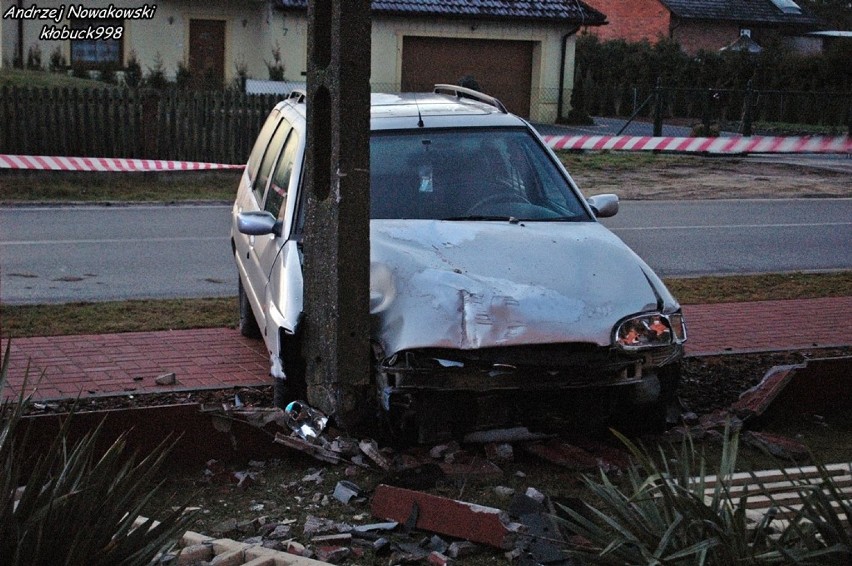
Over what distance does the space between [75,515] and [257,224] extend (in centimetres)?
357

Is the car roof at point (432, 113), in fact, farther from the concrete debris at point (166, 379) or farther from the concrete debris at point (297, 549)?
the concrete debris at point (297, 549)

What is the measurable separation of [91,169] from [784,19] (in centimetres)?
4217

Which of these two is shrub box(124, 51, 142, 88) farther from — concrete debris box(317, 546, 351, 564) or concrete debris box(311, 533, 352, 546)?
concrete debris box(317, 546, 351, 564)

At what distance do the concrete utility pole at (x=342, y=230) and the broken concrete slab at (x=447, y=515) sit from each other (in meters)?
0.87

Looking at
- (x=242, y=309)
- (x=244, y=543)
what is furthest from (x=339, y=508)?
(x=242, y=309)

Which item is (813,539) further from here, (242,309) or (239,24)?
(239,24)

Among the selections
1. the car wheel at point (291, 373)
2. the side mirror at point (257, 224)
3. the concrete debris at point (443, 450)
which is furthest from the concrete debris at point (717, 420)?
the side mirror at point (257, 224)

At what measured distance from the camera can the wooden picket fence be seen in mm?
20312

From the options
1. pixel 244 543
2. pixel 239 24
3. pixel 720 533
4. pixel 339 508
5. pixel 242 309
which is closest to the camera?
pixel 720 533

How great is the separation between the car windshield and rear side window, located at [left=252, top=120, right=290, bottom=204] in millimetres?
1019

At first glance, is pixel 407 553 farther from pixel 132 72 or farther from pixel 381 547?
pixel 132 72

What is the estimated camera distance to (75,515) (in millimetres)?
3150

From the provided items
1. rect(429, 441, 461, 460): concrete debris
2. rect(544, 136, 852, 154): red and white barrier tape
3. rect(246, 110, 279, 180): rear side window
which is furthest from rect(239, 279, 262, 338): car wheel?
rect(544, 136, 852, 154): red and white barrier tape

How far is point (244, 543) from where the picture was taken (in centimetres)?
463
